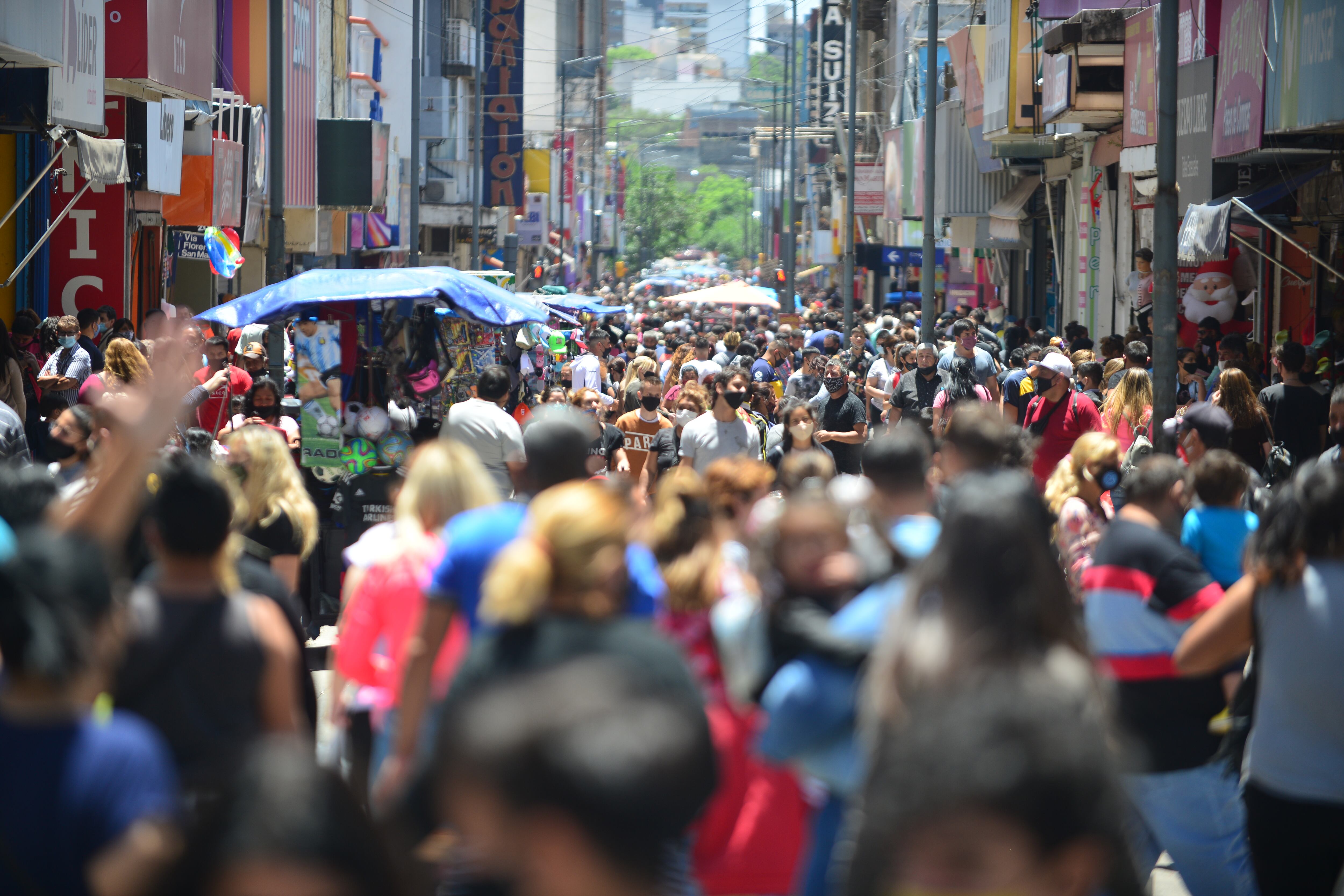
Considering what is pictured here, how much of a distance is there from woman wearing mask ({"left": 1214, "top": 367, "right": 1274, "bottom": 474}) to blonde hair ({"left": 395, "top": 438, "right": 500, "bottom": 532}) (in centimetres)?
666

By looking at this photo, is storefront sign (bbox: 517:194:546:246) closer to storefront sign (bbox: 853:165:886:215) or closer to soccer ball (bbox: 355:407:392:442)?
storefront sign (bbox: 853:165:886:215)

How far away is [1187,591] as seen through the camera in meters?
4.97

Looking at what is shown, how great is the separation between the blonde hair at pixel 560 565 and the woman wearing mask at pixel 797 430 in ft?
20.2

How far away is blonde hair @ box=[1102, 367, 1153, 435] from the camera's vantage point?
1172 cm

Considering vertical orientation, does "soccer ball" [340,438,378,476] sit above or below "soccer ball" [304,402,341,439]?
below

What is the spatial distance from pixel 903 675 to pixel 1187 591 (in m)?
1.84

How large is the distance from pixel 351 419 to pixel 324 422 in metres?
0.28

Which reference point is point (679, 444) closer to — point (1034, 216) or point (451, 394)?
point (451, 394)

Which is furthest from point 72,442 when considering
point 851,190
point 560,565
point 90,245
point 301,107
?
point 851,190

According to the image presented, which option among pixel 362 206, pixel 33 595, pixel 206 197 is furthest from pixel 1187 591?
pixel 362 206

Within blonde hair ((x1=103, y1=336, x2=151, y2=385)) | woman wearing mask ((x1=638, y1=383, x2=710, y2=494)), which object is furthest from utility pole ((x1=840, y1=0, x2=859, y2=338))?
blonde hair ((x1=103, y1=336, x2=151, y2=385))

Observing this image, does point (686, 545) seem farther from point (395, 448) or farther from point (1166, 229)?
point (1166, 229)

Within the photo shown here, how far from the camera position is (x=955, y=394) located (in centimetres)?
1293

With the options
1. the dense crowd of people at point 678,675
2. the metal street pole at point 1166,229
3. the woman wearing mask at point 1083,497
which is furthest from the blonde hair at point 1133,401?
the woman wearing mask at point 1083,497
